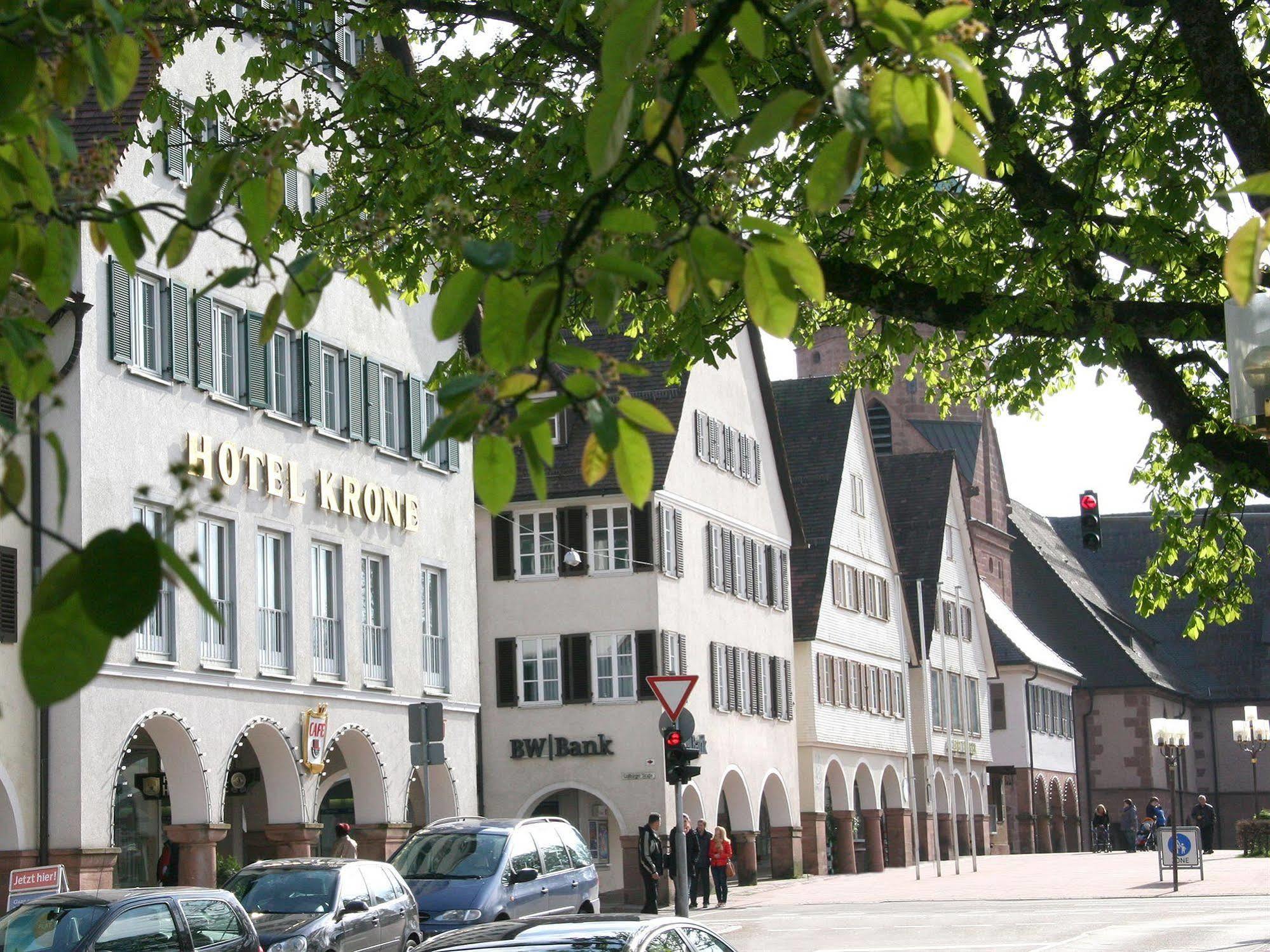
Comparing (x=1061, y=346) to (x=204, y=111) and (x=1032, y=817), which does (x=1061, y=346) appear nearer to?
(x=204, y=111)

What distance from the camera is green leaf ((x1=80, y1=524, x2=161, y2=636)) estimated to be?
10.1ft

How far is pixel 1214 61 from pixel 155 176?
69.0 ft

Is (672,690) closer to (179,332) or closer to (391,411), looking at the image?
(179,332)

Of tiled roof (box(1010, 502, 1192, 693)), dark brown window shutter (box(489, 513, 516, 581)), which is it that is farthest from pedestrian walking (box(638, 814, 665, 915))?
tiled roof (box(1010, 502, 1192, 693))

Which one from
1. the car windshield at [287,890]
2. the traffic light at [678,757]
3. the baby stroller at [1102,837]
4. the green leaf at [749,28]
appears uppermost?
the green leaf at [749,28]

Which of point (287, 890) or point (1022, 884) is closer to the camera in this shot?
point (287, 890)

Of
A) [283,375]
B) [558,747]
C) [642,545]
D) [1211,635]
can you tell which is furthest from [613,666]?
[1211,635]

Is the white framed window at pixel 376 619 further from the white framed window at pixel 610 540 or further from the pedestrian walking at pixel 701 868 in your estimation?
the white framed window at pixel 610 540

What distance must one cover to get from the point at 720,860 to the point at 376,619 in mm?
8680

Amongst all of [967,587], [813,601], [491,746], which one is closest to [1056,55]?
[491,746]

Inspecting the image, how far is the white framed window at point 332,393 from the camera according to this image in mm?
33312

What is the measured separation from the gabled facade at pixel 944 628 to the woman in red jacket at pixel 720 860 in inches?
882

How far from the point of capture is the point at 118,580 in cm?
310

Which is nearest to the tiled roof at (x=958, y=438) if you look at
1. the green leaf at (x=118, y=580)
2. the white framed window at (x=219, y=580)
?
the white framed window at (x=219, y=580)
